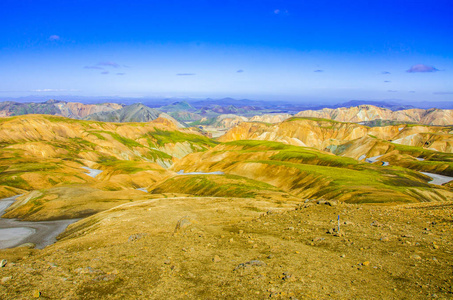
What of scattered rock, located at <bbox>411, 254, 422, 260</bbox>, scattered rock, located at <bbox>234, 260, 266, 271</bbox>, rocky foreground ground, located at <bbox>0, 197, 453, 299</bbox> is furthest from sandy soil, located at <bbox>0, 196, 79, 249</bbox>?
scattered rock, located at <bbox>411, 254, 422, 260</bbox>

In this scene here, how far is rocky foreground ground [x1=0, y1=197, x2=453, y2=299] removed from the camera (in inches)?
631

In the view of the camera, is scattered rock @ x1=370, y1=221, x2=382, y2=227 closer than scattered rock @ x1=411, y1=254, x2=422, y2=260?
No

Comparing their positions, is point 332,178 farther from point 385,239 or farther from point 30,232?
point 30,232

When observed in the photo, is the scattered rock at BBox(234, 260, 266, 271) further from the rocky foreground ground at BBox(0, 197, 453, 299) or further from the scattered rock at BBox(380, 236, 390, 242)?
the scattered rock at BBox(380, 236, 390, 242)

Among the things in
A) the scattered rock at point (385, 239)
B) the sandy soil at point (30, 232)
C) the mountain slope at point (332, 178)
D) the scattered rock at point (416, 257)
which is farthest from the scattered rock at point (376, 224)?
the sandy soil at point (30, 232)

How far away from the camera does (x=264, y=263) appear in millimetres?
19609

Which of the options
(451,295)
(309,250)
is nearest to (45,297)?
(309,250)

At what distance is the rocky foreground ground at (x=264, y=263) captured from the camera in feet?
52.5

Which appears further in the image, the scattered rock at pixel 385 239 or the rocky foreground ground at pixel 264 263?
the scattered rock at pixel 385 239

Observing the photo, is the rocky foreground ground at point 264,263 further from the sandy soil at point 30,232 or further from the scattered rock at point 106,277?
the sandy soil at point 30,232

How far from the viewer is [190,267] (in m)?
20.1

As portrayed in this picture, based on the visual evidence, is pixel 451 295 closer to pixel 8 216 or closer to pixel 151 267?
pixel 151 267

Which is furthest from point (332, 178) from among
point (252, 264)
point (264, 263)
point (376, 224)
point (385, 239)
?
point (252, 264)

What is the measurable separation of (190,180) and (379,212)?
75693 millimetres
